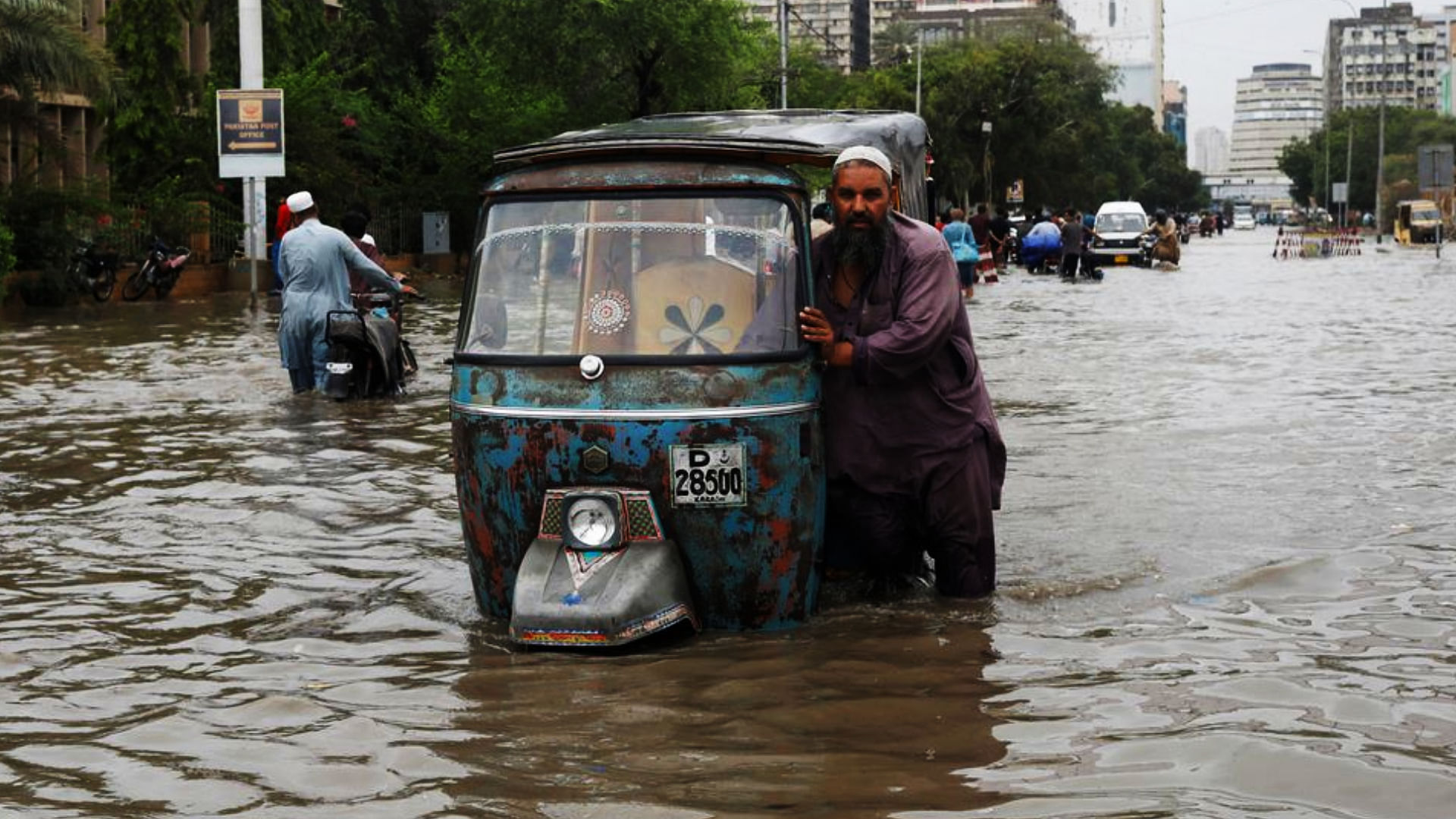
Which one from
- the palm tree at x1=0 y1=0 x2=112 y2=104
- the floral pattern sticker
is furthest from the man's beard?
the palm tree at x1=0 y1=0 x2=112 y2=104

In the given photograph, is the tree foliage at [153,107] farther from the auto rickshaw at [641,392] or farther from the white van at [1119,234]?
the auto rickshaw at [641,392]

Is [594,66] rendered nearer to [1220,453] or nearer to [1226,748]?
[1220,453]

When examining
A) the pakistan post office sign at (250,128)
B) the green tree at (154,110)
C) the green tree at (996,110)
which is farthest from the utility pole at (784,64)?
the pakistan post office sign at (250,128)

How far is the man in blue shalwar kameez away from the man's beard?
796 cm

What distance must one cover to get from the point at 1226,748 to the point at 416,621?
329cm

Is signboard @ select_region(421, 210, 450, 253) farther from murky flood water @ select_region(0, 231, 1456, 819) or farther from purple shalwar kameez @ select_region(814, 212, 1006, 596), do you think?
purple shalwar kameez @ select_region(814, 212, 1006, 596)

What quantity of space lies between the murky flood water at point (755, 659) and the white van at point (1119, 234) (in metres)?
36.7

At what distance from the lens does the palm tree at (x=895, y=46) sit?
11550 cm

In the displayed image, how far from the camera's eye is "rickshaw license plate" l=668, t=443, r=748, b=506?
697 centimetres

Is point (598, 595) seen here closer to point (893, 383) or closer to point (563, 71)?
point (893, 383)

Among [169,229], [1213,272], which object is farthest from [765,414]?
[1213,272]

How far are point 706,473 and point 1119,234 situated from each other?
45052 millimetres

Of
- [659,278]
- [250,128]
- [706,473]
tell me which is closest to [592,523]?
[706,473]

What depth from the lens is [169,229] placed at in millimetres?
35344
